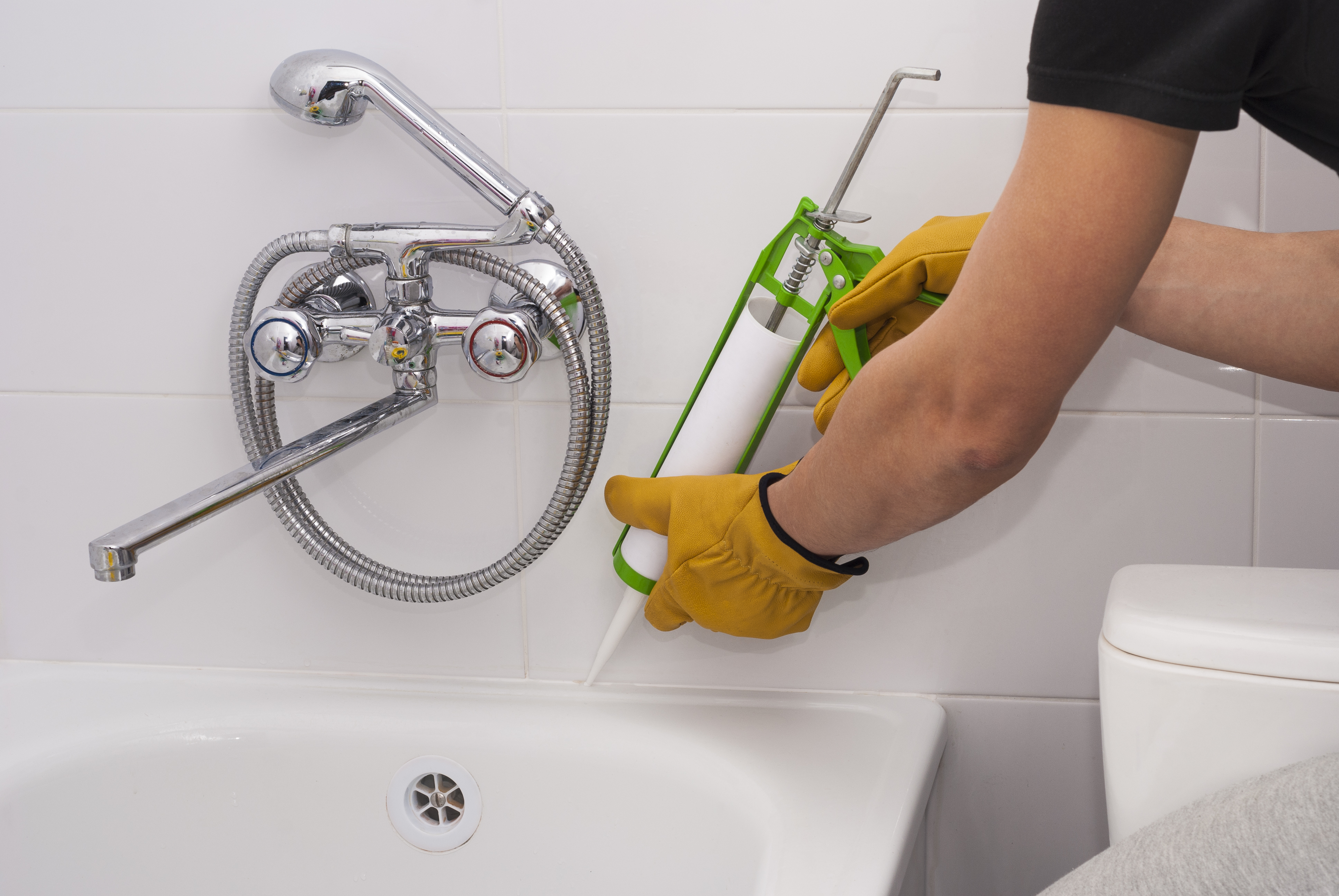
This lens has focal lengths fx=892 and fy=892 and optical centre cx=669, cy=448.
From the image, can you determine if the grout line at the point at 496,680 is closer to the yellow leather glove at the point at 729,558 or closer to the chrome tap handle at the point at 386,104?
the yellow leather glove at the point at 729,558

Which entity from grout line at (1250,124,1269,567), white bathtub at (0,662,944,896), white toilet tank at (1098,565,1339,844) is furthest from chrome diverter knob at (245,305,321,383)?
grout line at (1250,124,1269,567)

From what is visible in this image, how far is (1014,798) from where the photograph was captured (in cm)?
80

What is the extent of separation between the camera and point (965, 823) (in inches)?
31.9

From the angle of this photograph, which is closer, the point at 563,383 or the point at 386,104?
the point at 386,104

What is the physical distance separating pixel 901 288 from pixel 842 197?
112 mm

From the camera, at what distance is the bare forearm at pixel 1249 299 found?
588 mm

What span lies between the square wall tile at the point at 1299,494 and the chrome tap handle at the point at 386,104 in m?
0.61

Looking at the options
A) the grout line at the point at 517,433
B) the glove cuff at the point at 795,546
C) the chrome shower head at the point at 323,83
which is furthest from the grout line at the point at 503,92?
the glove cuff at the point at 795,546

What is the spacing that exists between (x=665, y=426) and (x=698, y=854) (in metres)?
0.35

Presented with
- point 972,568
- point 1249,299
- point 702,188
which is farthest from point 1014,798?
point 702,188

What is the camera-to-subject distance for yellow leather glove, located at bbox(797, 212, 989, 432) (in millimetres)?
595

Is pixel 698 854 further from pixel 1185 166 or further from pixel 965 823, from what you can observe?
pixel 1185 166

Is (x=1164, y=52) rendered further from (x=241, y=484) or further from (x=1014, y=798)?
(x=1014, y=798)

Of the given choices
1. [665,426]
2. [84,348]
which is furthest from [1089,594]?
[84,348]
